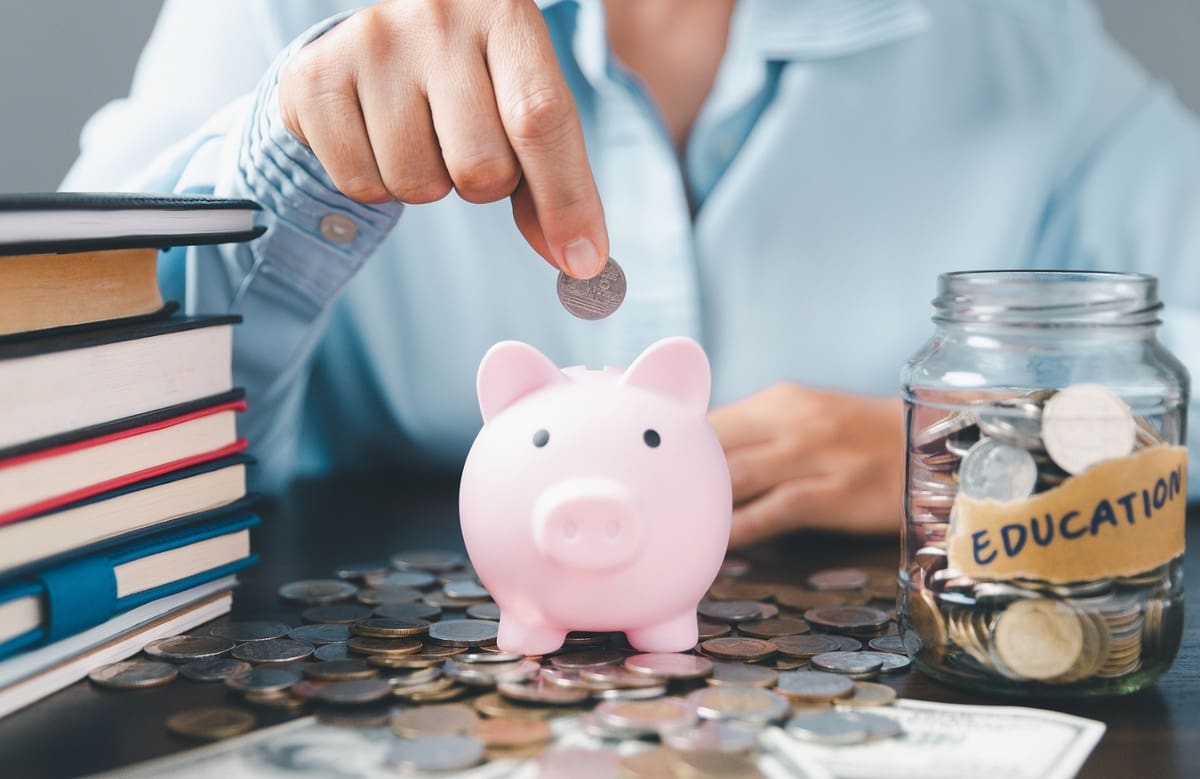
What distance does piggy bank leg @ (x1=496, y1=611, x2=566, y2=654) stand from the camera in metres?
0.93

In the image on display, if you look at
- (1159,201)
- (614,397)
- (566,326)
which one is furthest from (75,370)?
(1159,201)

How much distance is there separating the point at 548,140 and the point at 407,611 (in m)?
0.44

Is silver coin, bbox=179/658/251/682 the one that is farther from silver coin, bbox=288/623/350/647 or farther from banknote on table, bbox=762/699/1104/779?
banknote on table, bbox=762/699/1104/779

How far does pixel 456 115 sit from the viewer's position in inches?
39.6

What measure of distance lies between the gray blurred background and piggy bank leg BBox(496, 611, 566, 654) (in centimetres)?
193

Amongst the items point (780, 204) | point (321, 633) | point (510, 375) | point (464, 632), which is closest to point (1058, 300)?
point (510, 375)

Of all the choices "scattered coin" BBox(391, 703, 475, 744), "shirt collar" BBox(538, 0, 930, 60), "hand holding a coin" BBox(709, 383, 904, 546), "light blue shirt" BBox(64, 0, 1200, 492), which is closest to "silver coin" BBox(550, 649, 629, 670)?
"scattered coin" BBox(391, 703, 475, 744)

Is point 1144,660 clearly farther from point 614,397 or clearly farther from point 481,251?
point 481,251

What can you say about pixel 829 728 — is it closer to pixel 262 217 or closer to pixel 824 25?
pixel 262 217

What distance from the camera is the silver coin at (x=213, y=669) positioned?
881mm

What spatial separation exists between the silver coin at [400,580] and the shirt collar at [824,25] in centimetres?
109

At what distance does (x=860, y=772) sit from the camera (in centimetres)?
72

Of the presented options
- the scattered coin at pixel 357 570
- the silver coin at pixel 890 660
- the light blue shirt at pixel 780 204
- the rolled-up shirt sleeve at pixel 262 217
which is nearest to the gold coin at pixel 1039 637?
the silver coin at pixel 890 660

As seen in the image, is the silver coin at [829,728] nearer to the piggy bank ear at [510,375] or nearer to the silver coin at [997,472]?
the silver coin at [997,472]
